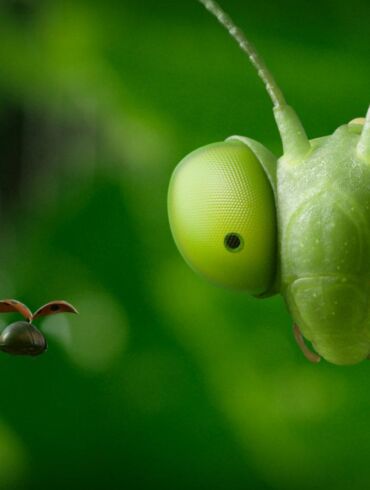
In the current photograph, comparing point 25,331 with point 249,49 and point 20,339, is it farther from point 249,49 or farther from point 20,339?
point 249,49

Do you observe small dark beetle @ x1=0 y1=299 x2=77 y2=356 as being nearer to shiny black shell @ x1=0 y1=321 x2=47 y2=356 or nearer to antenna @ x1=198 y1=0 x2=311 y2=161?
shiny black shell @ x1=0 y1=321 x2=47 y2=356

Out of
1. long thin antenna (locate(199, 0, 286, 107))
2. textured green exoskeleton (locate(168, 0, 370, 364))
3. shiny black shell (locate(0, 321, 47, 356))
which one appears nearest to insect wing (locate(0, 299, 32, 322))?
shiny black shell (locate(0, 321, 47, 356))

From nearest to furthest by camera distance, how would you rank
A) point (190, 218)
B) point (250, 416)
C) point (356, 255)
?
point (356, 255), point (190, 218), point (250, 416)

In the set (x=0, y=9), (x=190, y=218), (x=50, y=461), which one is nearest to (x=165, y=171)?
(x=0, y=9)

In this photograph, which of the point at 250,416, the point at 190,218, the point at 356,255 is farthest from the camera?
the point at 250,416

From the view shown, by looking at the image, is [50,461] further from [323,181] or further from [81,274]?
[323,181]

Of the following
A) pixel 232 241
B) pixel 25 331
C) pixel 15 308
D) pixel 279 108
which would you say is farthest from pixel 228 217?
pixel 15 308
